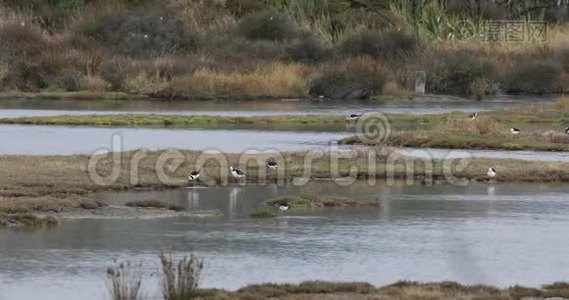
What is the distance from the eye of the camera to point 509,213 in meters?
25.3

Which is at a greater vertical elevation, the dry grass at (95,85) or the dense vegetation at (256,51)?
the dense vegetation at (256,51)

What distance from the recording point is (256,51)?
68125mm

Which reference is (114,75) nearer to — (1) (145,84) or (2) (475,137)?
(1) (145,84)

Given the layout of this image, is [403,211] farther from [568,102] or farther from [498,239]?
[568,102]

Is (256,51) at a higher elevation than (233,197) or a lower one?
higher

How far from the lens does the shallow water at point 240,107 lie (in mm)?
50062

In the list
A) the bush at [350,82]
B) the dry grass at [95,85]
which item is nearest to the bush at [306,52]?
the bush at [350,82]

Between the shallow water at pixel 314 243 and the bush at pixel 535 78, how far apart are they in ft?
137

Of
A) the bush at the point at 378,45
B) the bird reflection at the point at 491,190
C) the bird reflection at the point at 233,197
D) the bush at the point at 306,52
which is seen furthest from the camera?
the bush at the point at 378,45

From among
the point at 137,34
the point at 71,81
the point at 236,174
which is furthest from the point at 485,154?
the point at 137,34

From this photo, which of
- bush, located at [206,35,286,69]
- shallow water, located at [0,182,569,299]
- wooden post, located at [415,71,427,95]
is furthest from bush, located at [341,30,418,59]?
shallow water, located at [0,182,569,299]

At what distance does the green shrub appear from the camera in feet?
202

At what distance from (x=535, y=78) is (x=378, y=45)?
327 inches

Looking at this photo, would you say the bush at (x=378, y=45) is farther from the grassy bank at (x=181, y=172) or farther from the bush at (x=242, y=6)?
the grassy bank at (x=181, y=172)
